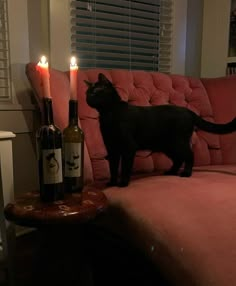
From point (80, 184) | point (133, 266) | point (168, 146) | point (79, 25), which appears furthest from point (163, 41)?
point (133, 266)

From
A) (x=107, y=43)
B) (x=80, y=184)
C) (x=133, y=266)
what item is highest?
(x=107, y=43)

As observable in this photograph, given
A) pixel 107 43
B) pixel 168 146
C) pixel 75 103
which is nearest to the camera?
pixel 75 103

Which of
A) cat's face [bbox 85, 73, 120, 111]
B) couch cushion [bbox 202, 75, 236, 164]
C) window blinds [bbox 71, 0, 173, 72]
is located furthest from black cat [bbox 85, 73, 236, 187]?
window blinds [bbox 71, 0, 173, 72]

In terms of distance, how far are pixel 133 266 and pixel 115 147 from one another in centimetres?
44

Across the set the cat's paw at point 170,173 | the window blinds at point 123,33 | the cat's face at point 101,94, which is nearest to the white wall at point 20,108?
the window blinds at point 123,33

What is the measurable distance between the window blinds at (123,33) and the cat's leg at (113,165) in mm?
758

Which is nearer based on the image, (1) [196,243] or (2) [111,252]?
(1) [196,243]

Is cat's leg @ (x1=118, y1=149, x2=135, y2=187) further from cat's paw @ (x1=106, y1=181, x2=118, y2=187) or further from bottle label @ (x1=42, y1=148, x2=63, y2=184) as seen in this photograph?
bottle label @ (x1=42, y1=148, x2=63, y2=184)

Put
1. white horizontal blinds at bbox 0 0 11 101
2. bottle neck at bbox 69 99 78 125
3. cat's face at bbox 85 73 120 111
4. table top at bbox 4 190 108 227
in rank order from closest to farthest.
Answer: table top at bbox 4 190 108 227
bottle neck at bbox 69 99 78 125
cat's face at bbox 85 73 120 111
white horizontal blinds at bbox 0 0 11 101

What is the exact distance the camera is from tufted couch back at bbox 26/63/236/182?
4.22ft

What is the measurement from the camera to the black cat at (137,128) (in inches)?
47.1

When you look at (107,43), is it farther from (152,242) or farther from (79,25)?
(152,242)

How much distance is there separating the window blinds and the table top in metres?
1.05

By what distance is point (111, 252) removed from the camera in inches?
45.2
